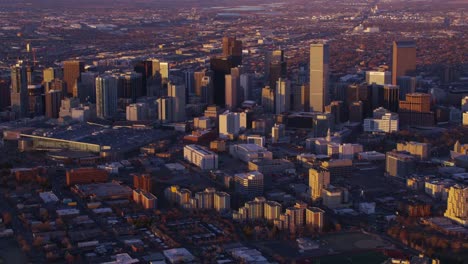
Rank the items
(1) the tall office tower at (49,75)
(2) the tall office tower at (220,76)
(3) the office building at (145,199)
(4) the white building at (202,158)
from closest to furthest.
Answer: (3) the office building at (145,199) → (4) the white building at (202,158) → (2) the tall office tower at (220,76) → (1) the tall office tower at (49,75)

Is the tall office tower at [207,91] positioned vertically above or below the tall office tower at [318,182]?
above

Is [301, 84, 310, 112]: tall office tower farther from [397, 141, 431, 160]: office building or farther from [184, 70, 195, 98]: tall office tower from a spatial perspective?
[397, 141, 431, 160]: office building

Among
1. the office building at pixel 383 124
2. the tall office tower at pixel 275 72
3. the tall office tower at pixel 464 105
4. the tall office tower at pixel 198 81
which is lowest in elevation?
the office building at pixel 383 124

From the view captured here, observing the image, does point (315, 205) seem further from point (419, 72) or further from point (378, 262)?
point (419, 72)

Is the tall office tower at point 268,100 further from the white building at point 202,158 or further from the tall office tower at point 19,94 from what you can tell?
the tall office tower at point 19,94

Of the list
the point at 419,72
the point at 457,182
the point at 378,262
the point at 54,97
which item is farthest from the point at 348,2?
the point at 378,262

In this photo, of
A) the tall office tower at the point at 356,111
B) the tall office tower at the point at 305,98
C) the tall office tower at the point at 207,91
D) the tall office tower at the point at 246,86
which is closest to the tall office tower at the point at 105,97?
the tall office tower at the point at 207,91

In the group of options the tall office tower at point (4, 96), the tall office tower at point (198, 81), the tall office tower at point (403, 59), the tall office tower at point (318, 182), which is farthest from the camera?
the tall office tower at point (403, 59)
